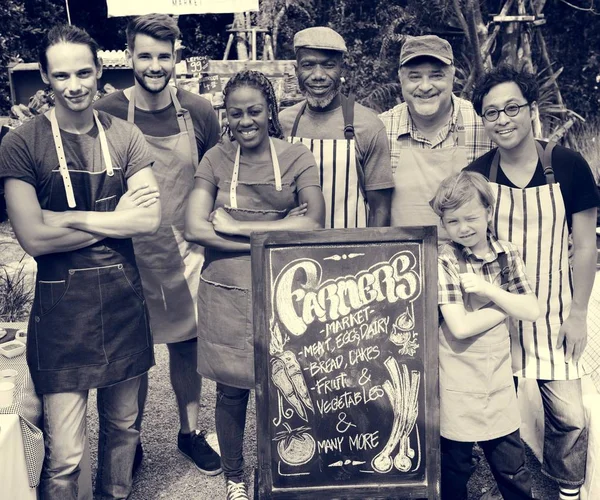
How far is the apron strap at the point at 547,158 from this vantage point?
9.59 ft

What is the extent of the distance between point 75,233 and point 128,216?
0.20 m

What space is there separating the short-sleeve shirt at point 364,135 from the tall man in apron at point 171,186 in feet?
1.56

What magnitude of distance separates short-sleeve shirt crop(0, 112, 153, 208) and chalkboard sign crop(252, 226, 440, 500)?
0.65m

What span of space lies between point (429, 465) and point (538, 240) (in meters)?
0.92

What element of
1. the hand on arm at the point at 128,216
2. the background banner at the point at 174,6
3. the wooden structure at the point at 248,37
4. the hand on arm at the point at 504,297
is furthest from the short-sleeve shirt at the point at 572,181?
the wooden structure at the point at 248,37

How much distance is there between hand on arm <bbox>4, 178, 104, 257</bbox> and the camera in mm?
2758

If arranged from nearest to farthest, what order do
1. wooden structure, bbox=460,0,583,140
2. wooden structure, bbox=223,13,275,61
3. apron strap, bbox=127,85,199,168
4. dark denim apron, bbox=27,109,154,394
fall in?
dark denim apron, bbox=27,109,154,394
apron strap, bbox=127,85,199,168
wooden structure, bbox=460,0,583,140
wooden structure, bbox=223,13,275,61

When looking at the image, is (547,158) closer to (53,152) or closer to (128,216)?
(128,216)

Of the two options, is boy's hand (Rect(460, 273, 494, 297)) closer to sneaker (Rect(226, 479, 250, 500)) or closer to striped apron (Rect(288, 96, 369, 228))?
striped apron (Rect(288, 96, 369, 228))

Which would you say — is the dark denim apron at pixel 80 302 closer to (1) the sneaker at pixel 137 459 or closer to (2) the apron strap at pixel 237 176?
(2) the apron strap at pixel 237 176

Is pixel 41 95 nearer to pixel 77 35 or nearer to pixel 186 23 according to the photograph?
pixel 186 23

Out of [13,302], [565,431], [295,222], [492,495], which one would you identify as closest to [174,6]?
[13,302]

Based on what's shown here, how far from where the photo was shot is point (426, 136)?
338cm

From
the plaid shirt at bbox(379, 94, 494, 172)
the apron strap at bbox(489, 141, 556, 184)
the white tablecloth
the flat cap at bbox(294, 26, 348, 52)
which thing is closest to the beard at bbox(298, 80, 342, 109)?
the flat cap at bbox(294, 26, 348, 52)
